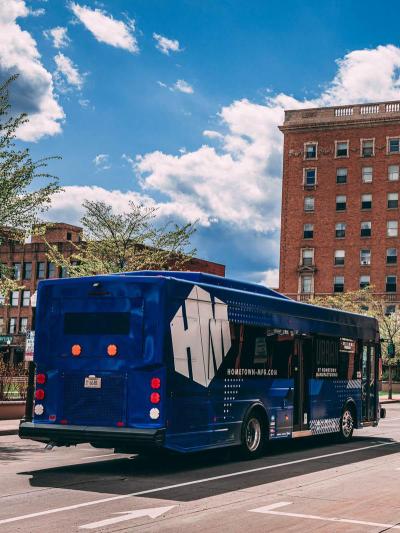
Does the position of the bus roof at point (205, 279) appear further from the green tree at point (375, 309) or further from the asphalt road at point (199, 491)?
the green tree at point (375, 309)

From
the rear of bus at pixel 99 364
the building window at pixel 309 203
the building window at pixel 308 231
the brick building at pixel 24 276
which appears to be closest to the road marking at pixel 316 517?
the rear of bus at pixel 99 364

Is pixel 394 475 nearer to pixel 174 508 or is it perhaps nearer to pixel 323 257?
pixel 174 508

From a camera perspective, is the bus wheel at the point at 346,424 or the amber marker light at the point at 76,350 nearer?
the amber marker light at the point at 76,350

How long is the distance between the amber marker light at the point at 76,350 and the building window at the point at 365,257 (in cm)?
7459

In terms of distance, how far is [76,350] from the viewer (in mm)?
13617

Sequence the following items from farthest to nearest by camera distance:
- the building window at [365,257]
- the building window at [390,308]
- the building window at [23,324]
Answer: the building window at [23,324], the building window at [365,257], the building window at [390,308]

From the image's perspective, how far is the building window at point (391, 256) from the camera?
8456 centimetres

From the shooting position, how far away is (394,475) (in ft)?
45.5

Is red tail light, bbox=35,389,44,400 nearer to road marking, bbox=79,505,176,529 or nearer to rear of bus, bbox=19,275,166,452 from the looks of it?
rear of bus, bbox=19,275,166,452

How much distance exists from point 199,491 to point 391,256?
75.9 metres

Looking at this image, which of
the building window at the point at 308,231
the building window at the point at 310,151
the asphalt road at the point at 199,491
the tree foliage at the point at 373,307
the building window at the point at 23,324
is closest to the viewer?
the asphalt road at the point at 199,491

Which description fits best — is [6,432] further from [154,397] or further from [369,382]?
[154,397]

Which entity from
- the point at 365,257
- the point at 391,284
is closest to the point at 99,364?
the point at 391,284

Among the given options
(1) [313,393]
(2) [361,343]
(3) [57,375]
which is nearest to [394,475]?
(1) [313,393]
